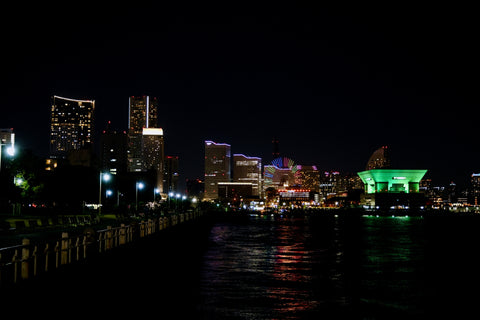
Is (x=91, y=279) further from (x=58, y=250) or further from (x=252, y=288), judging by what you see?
(x=252, y=288)

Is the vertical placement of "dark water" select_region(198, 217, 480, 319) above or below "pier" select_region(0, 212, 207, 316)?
below

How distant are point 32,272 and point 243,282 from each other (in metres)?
7.05

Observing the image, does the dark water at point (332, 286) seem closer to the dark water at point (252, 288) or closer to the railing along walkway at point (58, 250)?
the dark water at point (252, 288)

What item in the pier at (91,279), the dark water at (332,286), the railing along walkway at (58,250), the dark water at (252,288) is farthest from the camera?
the railing along walkway at (58,250)

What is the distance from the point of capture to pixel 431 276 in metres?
21.3

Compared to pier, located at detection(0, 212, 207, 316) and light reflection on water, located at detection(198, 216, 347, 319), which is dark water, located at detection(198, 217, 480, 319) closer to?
light reflection on water, located at detection(198, 216, 347, 319)

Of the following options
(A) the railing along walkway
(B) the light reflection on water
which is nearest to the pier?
(A) the railing along walkway

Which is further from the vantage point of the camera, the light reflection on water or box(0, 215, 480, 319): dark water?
the light reflection on water

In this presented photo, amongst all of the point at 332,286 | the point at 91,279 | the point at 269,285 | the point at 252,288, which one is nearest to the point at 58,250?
the point at 91,279

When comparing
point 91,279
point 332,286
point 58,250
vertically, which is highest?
point 58,250

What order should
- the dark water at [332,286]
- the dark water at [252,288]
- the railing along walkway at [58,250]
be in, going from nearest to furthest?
the dark water at [252,288] < the dark water at [332,286] < the railing along walkway at [58,250]

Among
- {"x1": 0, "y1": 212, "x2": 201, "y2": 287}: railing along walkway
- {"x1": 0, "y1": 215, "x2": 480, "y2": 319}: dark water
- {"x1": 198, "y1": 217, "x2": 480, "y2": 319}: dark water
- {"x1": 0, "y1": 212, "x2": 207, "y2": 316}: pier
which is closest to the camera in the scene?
{"x1": 0, "y1": 212, "x2": 207, "y2": 316}: pier

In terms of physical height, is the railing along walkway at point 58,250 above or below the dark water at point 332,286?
above

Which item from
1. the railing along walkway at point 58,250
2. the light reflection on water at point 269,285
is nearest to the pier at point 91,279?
the railing along walkway at point 58,250
